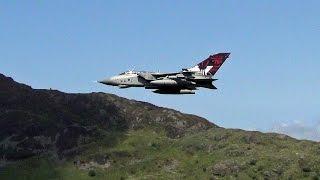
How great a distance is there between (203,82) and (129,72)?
716 inches

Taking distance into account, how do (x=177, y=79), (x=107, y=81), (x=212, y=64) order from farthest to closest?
(x=212, y=64), (x=107, y=81), (x=177, y=79)

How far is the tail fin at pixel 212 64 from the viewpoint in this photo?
13600 centimetres

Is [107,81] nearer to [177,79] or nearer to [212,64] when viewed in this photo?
[177,79]

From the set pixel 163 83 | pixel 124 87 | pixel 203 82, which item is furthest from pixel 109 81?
pixel 203 82

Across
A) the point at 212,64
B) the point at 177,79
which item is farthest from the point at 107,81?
the point at 212,64

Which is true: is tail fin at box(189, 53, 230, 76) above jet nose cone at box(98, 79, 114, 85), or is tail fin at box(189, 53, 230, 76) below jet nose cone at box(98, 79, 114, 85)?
above

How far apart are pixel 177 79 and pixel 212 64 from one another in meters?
12.3

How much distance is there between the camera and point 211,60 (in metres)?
138

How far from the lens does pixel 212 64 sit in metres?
138

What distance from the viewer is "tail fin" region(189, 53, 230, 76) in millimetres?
136000

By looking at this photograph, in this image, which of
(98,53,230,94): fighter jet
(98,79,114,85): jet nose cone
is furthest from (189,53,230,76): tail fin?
(98,79,114,85): jet nose cone

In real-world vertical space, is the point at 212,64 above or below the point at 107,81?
above

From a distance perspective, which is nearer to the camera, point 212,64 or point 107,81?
point 107,81

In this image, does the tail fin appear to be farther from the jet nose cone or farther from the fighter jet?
the jet nose cone
